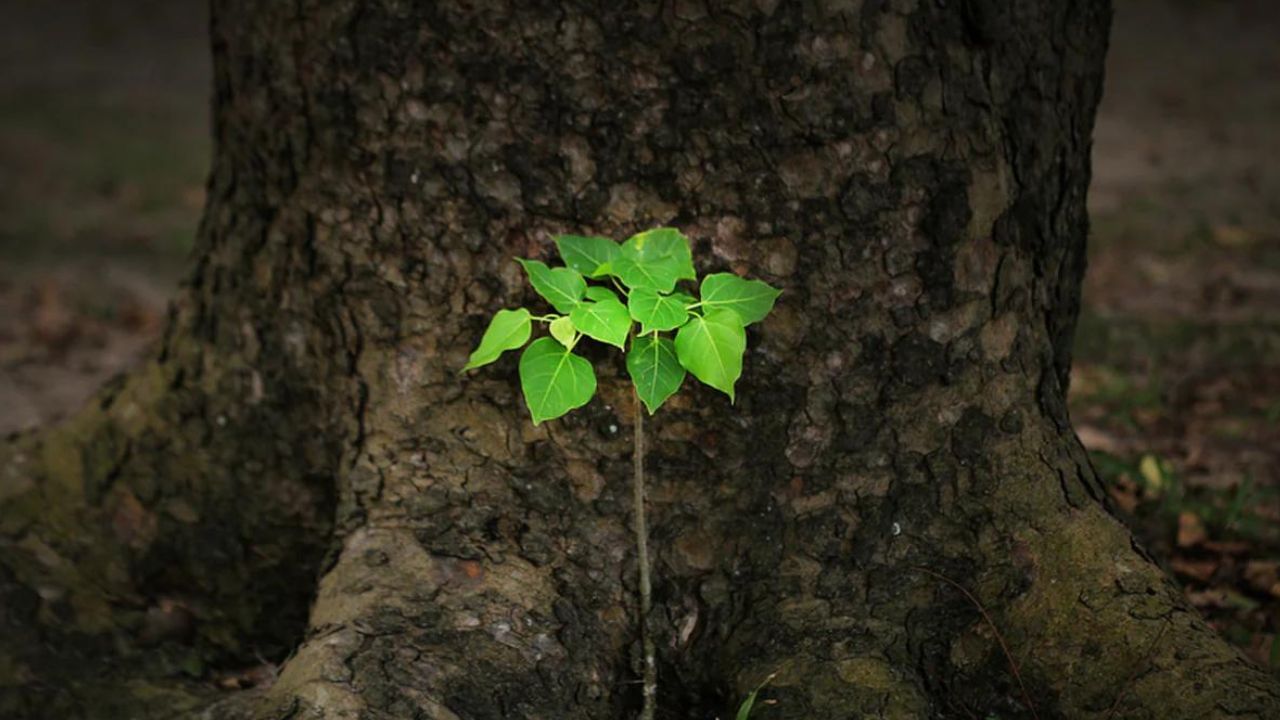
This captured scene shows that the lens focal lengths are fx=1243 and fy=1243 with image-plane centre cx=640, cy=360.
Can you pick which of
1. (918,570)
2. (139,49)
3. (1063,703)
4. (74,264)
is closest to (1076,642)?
(1063,703)

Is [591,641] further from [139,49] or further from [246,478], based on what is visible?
[139,49]

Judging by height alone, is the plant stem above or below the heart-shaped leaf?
below

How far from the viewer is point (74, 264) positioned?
6145 millimetres

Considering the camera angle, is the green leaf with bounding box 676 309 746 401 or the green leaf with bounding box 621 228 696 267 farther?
the green leaf with bounding box 621 228 696 267

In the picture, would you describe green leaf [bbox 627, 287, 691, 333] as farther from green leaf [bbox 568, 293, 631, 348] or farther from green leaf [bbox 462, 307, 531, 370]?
green leaf [bbox 462, 307, 531, 370]

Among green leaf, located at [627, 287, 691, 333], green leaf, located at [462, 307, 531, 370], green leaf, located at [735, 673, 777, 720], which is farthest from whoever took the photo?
green leaf, located at [735, 673, 777, 720]

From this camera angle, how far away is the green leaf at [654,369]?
1896 millimetres

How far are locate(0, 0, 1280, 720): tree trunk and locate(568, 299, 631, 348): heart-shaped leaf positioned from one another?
0.29 metres

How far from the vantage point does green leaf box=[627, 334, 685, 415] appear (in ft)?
6.22

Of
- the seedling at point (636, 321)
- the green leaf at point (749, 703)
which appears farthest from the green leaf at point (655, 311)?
the green leaf at point (749, 703)

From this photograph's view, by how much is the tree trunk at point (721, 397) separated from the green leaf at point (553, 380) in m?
0.26

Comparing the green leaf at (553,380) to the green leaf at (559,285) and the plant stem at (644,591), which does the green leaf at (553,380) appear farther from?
the plant stem at (644,591)

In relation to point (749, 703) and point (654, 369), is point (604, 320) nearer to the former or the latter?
point (654, 369)

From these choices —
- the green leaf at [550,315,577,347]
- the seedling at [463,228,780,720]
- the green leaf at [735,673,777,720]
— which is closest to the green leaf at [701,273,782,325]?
the seedling at [463,228,780,720]
